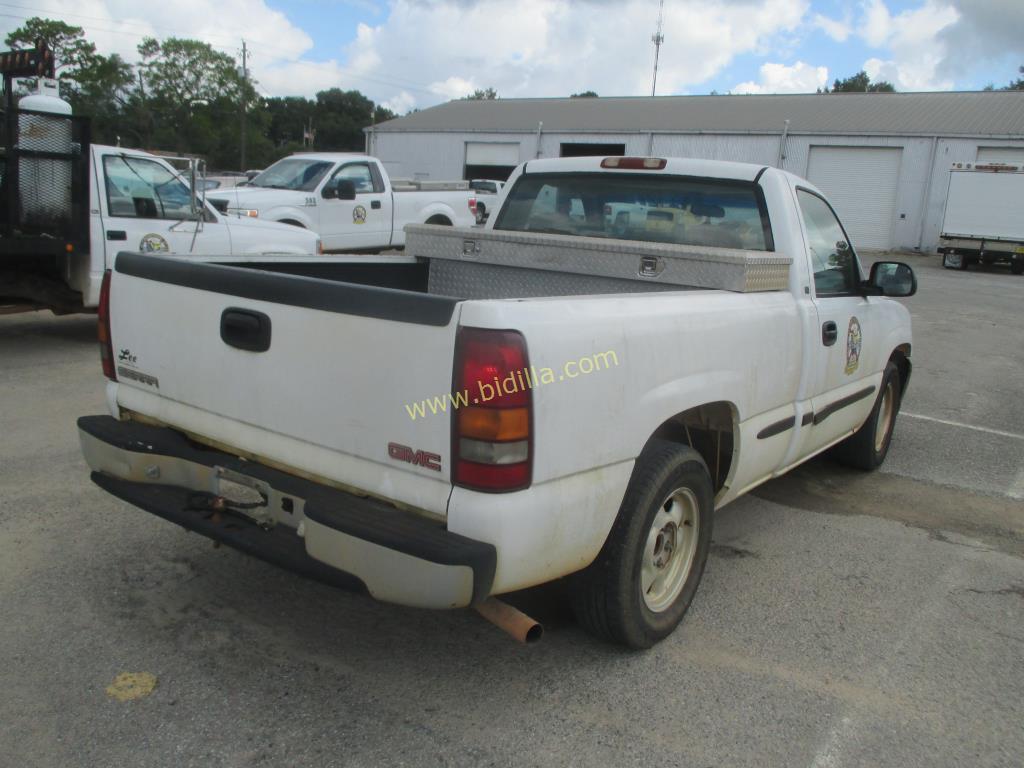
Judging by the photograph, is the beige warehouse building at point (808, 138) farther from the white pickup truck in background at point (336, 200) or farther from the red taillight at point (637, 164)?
the red taillight at point (637, 164)

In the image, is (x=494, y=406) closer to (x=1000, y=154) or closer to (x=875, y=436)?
(x=875, y=436)

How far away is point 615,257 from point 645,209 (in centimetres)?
73

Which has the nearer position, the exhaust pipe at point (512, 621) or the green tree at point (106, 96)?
the exhaust pipe at point (512, 621)

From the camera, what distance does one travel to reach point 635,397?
2.91 metres

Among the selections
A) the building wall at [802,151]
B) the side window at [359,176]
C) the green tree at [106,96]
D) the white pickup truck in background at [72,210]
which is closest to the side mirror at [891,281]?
the white pickup truck in background at [72,210]

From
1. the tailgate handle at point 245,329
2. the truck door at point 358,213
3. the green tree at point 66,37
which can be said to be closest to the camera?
the tailgate handle at point 245,329

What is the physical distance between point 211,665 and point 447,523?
1172mm

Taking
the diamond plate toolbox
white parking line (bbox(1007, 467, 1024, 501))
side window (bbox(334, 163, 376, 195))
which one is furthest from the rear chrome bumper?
side window (bbox(334, 163, 376, 195))

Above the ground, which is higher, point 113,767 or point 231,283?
point 231,283

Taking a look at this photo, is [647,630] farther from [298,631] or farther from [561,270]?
[561,270]

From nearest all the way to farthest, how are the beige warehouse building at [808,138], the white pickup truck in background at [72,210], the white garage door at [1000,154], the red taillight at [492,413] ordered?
the red taillight at [492,413], the white pickup truck in background at [72,210], the white garage door at [1000,154], the beige warehouse building at [808,138]

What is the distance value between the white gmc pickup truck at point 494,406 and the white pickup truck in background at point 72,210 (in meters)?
4.52

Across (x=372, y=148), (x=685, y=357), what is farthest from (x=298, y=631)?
(x=372, y=148)

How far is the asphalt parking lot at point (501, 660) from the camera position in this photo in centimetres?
275
